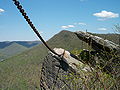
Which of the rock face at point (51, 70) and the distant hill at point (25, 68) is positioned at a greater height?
the rock face at point (51, 70)

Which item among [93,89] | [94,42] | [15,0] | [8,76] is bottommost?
[8,76]

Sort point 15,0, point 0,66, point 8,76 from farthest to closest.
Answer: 1. point 0,66
2. point 8,76
3. point 15,0

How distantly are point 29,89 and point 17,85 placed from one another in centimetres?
1540

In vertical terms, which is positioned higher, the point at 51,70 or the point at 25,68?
the point at 51,70

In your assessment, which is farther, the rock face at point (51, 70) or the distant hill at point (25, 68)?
the distant hill at point (25, 68)

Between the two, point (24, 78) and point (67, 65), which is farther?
point (24, 78)

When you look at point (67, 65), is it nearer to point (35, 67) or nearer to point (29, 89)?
point (29, 89)

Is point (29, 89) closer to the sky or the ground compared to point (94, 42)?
closer to the ground

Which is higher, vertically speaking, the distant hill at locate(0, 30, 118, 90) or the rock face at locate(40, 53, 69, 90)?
the rock face at locate(40, 53, 69, 90)

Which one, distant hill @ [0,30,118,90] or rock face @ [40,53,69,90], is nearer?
rock face @ [40,53,69,90]

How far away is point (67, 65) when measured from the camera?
8.51 meters

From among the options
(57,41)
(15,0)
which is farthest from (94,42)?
(57,41)

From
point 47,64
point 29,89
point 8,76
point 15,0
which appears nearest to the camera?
point 15,0

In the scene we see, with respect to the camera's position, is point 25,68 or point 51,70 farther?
point 25,68
